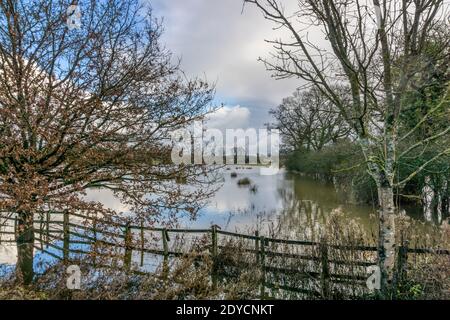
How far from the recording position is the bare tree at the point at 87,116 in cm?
515

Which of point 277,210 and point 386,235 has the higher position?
point 386,235

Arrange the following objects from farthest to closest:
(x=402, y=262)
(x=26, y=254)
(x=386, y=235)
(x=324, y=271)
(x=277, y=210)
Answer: (x=277, y=210) → (x=26, y=254) → (x=324, y=271) → (x=402, y=262) → (x=386, y=235)

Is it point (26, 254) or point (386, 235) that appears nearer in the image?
point (386, 235)

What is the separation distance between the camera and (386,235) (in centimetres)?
443

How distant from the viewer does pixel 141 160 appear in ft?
21.6

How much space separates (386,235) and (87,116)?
16.9 feet

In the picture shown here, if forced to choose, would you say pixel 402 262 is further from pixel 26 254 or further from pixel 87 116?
pixel 26 254

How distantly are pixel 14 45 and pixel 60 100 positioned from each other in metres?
1.17

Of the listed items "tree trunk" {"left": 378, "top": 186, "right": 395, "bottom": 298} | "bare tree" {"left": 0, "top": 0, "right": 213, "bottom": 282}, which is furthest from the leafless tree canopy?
"tree trunk" {"left": 378, "top": 186, "right": 395, "bottom": 298}

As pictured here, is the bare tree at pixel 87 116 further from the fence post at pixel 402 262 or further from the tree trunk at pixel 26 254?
the fence post at pixel 402 262

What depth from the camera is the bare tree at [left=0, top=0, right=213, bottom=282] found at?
515cm

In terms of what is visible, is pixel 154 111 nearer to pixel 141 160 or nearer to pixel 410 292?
pixel 141 160

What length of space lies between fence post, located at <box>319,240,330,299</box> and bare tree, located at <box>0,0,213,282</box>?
8.82ft

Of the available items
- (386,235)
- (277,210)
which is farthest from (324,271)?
(277,210)
